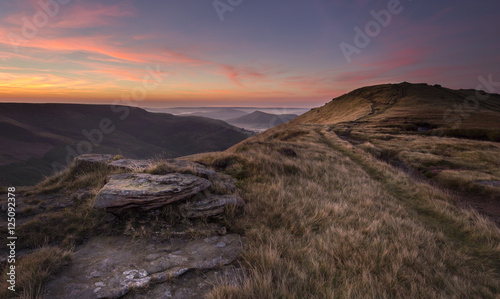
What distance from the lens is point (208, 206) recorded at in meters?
5.75

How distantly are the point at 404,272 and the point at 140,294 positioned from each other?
4.92 m

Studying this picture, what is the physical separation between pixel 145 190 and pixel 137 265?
2.09m

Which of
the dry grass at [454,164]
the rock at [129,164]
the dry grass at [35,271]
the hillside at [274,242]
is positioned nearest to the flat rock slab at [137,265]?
the hillside at [274,242]

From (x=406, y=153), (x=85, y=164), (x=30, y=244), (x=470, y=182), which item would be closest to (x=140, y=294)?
(x=30, y=244)

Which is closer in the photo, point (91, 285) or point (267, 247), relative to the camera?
point (91, 285)

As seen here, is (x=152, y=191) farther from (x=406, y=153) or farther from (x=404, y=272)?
(x=406, y=153)

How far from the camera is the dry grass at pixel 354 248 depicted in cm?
353

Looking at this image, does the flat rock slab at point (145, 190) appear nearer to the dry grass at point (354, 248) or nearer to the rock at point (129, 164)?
the rock at point (129, 164)

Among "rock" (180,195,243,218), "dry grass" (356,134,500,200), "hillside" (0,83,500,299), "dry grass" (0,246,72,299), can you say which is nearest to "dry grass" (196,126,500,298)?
"hillside" (0,83,500,299)

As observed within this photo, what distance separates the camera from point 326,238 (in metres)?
4.89

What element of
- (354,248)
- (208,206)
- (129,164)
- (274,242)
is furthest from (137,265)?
(129,164)

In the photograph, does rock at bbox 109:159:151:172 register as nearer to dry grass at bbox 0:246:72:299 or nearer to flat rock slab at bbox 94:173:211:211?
flat rock slab at bbox 94:173:211:211

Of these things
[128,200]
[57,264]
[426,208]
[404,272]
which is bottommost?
[426,208]

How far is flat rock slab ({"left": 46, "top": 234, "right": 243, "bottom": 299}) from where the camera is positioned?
3324mm
